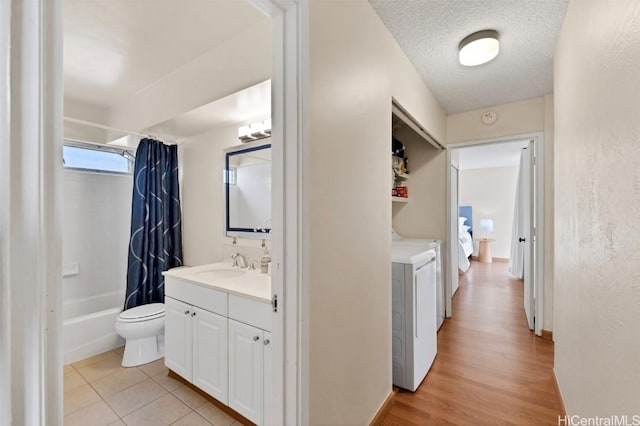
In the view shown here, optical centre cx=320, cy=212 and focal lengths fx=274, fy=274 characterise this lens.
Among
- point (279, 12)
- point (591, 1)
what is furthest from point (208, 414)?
point (591, 1)

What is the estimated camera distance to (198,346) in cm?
182

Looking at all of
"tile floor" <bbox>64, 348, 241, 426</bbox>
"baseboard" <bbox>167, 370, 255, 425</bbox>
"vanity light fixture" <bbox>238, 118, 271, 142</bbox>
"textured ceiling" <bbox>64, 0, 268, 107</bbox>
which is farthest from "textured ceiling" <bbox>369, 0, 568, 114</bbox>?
"tile floor" <bbox>64, 348, 241, 426</bbox>

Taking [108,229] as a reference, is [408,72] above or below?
above

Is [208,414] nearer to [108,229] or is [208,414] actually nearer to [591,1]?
[108,229]

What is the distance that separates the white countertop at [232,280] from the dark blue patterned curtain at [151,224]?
0.87 meters

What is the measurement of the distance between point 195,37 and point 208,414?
2486 millimetres

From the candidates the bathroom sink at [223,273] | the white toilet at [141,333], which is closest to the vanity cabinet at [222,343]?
the bathroom sink at [223,273]

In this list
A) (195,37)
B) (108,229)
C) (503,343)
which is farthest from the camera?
(108,229)

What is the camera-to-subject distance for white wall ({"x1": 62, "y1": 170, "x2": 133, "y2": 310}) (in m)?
2.93

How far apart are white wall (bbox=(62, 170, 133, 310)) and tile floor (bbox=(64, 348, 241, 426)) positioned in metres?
1.04

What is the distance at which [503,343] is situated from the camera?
2.61 metres

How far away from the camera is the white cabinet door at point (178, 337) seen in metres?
1.88

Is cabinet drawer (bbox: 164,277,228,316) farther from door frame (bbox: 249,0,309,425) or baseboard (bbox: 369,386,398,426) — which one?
baseboard (bbox: 369,386,398,426)

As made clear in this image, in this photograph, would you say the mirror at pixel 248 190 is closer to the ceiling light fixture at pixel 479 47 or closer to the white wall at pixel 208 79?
the white wall at pixel 208 79
